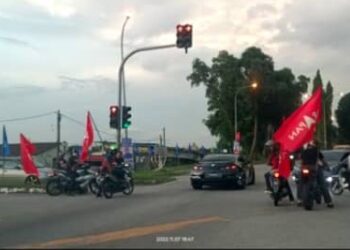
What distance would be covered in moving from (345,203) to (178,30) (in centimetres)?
1046

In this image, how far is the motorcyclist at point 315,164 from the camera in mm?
18312

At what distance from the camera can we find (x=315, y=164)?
18312 millimetres

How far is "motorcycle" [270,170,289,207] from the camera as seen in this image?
1923cm

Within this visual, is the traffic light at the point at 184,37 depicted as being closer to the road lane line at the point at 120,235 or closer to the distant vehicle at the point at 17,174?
the distant vehicle at the point at 17,174

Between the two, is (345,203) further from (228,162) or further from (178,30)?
(178,30)

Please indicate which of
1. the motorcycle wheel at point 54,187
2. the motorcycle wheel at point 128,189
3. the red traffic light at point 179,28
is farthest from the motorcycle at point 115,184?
the red traffic light at point 179,28

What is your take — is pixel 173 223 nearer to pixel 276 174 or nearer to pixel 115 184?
pixel 276 174

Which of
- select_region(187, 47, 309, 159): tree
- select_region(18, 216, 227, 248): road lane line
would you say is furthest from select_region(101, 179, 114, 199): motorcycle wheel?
select_region(187, 47, 309, 159): tree

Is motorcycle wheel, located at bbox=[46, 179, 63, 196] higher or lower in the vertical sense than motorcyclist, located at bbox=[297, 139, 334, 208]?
lower

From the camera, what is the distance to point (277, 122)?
268 feet

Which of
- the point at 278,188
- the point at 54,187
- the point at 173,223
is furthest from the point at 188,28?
the point at 173,223

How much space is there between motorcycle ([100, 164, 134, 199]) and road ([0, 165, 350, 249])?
1.45 meters

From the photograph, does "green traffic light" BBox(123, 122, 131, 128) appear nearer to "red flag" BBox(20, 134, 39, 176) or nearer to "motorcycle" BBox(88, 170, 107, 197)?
"red flag" BBox(20, 134, 39, 176)

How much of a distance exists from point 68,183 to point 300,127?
10.1 metres
